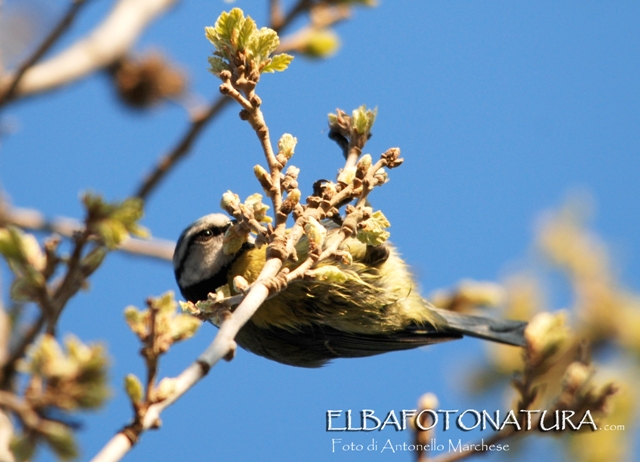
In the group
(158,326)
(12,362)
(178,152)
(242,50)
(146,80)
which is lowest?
(158,326)

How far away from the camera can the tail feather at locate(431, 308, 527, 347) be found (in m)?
3.92

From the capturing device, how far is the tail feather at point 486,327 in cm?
392

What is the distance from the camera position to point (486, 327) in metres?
3.96

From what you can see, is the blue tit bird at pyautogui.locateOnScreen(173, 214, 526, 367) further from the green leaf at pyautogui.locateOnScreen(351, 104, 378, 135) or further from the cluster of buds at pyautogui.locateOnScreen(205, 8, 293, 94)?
the cluster of buds at pyautogui.locateOnScreen(205, 8, 293, 94)

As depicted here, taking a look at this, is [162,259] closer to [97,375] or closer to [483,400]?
[483,400]

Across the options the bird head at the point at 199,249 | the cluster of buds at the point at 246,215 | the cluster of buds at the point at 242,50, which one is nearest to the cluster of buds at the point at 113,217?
the cluster of buds at the point at 246,215

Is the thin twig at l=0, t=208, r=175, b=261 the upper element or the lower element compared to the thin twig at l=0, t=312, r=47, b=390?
upper

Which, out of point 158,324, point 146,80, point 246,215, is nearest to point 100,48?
point 146,80

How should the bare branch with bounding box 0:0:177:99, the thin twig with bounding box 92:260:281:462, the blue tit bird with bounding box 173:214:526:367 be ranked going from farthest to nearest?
the bare branch with bounding box 0:0:177:99 → the blue tit bird with bounding box 173:214:526:367 → the thin twig with bounding box 92:260:281:462

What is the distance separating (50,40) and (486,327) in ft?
8.85

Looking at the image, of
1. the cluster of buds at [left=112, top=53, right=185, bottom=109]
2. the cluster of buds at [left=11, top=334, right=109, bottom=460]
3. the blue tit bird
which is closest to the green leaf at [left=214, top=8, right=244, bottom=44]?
the cluster of buds at [left=11, top=334, right=109, bottom=460]

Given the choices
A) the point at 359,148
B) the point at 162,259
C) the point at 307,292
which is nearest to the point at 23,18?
the point at 162,259

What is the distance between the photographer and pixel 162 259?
4.16 metres

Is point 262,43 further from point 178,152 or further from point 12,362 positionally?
point 178,152
